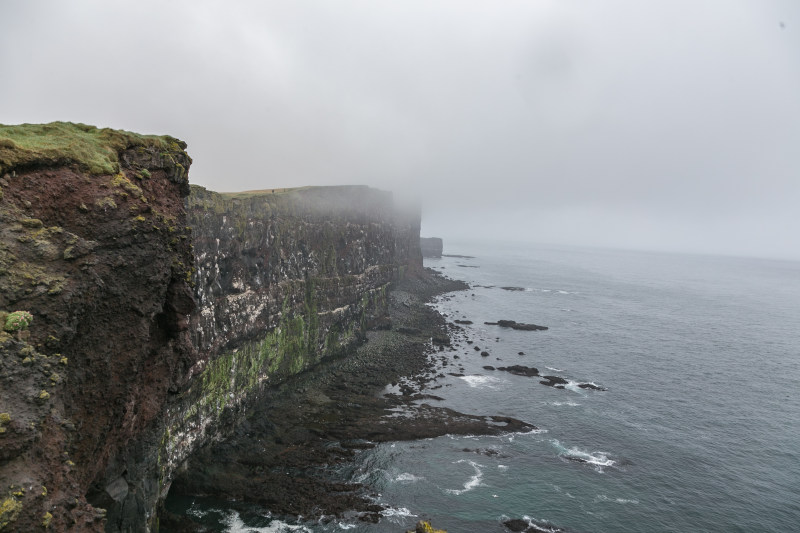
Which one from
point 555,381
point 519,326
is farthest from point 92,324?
point 519,326

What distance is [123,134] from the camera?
21.6 meters

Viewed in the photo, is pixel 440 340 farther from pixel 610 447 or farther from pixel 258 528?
pixel 258 528

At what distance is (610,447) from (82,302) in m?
54.0

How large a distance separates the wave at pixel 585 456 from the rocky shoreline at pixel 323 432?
227 inches

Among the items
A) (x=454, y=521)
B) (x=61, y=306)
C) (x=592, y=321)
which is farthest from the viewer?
(x=592, y=321)

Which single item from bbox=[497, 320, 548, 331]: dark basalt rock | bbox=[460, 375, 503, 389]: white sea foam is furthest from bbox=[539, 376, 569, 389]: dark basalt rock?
bbox=[497, 320, 548, 331]: dark basalt rock

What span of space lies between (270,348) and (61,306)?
132 ft

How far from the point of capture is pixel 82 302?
16812mm

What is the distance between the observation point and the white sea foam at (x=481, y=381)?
69000 millimetres

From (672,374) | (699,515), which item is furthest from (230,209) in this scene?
(672,374)

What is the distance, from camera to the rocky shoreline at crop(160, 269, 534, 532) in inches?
1501

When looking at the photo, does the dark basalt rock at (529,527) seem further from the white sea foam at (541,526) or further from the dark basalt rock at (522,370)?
the dark basalt rock at (522,370)

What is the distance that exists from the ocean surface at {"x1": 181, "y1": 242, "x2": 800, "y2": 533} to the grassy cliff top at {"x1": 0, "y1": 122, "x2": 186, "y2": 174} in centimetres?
3001

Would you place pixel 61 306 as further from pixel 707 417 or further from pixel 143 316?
pixel 707 417
